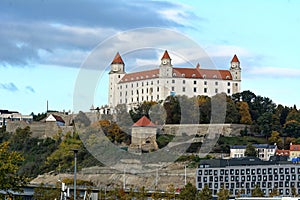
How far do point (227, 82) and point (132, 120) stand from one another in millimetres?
25458

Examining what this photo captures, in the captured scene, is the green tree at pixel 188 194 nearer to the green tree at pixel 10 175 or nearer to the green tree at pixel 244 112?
the green tree at pixel 10 175

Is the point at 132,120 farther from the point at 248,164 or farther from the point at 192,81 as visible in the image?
Result: the point at 248,164

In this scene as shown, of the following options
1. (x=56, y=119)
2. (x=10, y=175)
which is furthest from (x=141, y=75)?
(x=10, y=175)

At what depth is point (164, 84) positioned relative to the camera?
7215 inches

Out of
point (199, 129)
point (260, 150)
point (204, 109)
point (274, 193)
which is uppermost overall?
point (204, 109)

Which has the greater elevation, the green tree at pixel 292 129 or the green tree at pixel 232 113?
the green tree at pixel 232 113

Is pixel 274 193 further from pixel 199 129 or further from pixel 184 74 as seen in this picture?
pixel 184 74

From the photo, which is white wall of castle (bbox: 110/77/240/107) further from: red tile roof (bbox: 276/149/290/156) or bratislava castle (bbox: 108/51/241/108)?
red tile roof (bbox: 276/149/290/156)

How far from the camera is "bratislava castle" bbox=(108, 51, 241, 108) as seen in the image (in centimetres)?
18100

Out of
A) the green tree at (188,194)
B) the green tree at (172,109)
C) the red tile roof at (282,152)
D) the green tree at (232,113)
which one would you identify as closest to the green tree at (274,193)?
the green tree at (188,194)

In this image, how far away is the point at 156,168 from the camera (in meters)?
153

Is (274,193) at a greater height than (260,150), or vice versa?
(260,150)

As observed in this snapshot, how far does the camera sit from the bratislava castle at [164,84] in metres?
181

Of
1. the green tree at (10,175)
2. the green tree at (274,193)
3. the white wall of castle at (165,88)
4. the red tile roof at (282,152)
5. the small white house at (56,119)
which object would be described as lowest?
the green tree at (274,193)
